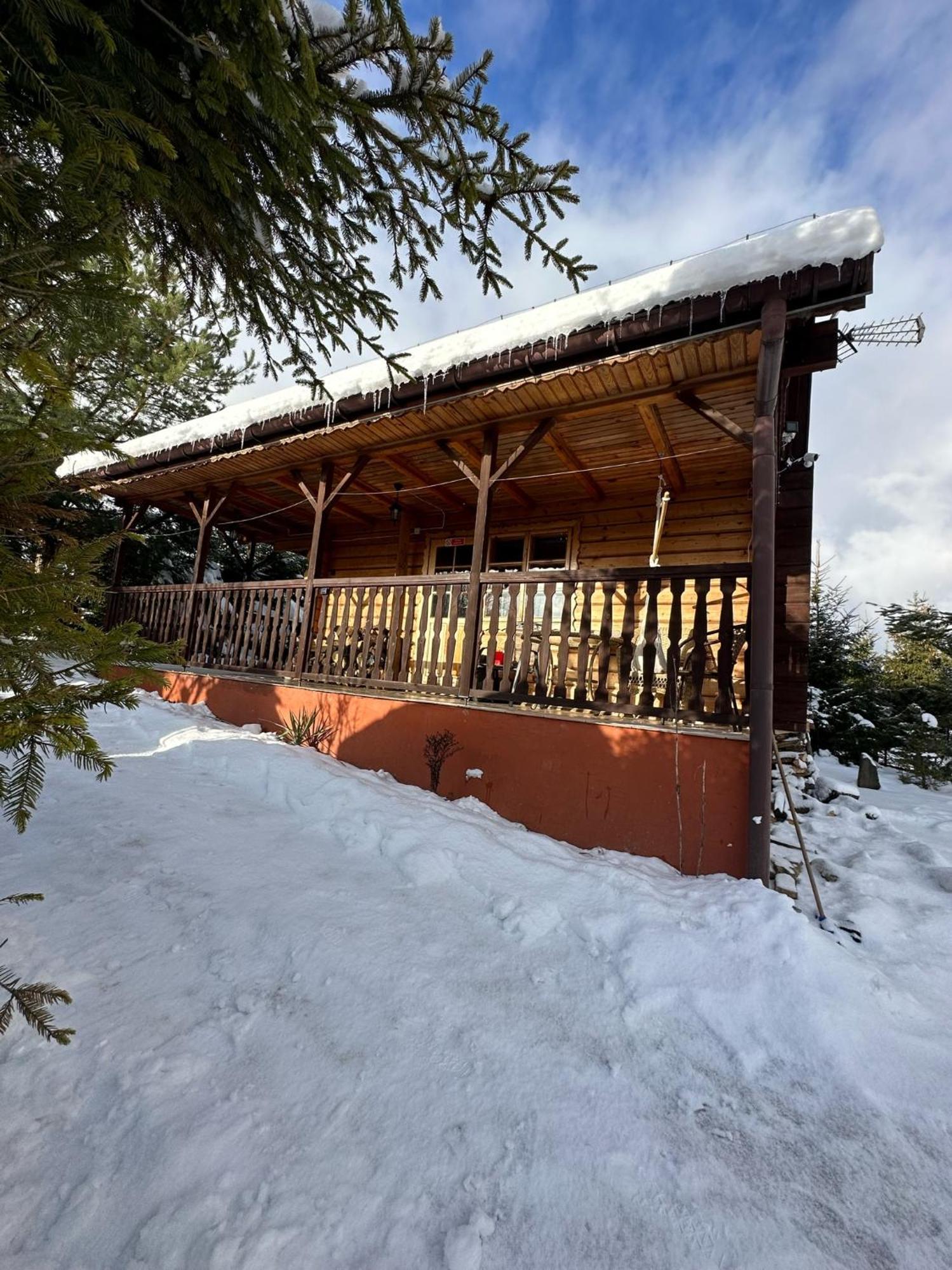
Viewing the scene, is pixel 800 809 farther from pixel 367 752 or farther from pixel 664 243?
pixel 664 243

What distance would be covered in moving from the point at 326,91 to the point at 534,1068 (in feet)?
11.6

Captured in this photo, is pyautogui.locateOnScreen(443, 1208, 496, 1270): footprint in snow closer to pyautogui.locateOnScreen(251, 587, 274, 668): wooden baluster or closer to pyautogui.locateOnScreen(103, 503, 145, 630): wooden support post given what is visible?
pyautogui.locateOnScreen(251, 587, 274, 668): wooden baluster

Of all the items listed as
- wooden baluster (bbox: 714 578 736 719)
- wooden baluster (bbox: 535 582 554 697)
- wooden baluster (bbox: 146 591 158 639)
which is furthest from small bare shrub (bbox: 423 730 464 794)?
wooden baluster (bbox: 146 591 158 639)

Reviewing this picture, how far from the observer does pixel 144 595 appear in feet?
27.2

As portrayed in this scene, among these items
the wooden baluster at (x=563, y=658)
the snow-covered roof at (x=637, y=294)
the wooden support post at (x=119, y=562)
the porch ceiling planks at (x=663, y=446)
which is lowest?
the wooden baluster at (x=563, y=658)

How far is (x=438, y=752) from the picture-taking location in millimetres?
4648

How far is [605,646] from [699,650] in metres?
0.72

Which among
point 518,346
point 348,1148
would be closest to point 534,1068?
point 348,1148

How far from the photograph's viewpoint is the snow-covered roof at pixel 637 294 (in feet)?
10.9

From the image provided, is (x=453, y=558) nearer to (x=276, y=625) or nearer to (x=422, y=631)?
(x=276, y=625)

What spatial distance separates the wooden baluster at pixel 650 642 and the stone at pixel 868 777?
6.04 metres

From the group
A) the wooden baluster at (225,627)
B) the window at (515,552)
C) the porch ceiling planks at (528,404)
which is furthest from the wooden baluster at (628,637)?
the wooden baluster at (225,627)

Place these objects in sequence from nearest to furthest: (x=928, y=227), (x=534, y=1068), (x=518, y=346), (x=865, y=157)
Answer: (x=534, y=1068) < (x=518, y=346) < (x=865, y=157) < (x=928, y=227)

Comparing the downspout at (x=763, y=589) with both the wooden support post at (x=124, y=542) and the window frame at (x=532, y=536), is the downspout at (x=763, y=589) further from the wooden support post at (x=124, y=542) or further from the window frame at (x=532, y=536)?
the wooden support post at (x=124, y=542)
